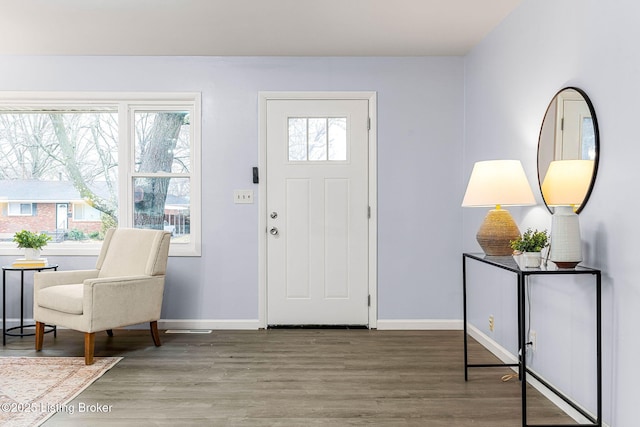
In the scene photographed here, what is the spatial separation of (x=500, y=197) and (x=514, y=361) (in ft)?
3.81

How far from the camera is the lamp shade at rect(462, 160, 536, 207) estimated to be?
268 centimetres

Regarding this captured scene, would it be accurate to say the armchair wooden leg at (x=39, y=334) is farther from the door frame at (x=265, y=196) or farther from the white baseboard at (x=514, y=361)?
the white baseboard at (x=514, y=361)

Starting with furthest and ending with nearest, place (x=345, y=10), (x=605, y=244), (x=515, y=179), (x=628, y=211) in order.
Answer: (x=345, y=10) → (x=515, y=179) → (x=605, y=244) → (x=628, y=211)

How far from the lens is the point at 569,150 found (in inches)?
94.3

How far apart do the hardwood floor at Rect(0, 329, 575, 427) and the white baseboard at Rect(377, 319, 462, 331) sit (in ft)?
0.41

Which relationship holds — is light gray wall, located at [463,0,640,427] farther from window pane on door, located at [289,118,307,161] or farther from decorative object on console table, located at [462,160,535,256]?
window pane on door, located at [289,118,307,161]

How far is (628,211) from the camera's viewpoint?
199 cm

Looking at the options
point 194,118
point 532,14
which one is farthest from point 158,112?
point 532,14

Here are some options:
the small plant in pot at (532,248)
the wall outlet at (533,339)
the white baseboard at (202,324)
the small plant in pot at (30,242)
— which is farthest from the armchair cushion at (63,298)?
the wall outlet at (533,339)

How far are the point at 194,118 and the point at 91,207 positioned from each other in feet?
3.97

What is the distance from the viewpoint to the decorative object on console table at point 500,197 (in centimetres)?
268

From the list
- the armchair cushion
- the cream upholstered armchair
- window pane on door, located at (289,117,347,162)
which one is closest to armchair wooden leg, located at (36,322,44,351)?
the cream upholstered armchair

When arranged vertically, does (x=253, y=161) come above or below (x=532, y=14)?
below

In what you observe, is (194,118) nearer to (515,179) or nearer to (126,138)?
(126,138)
